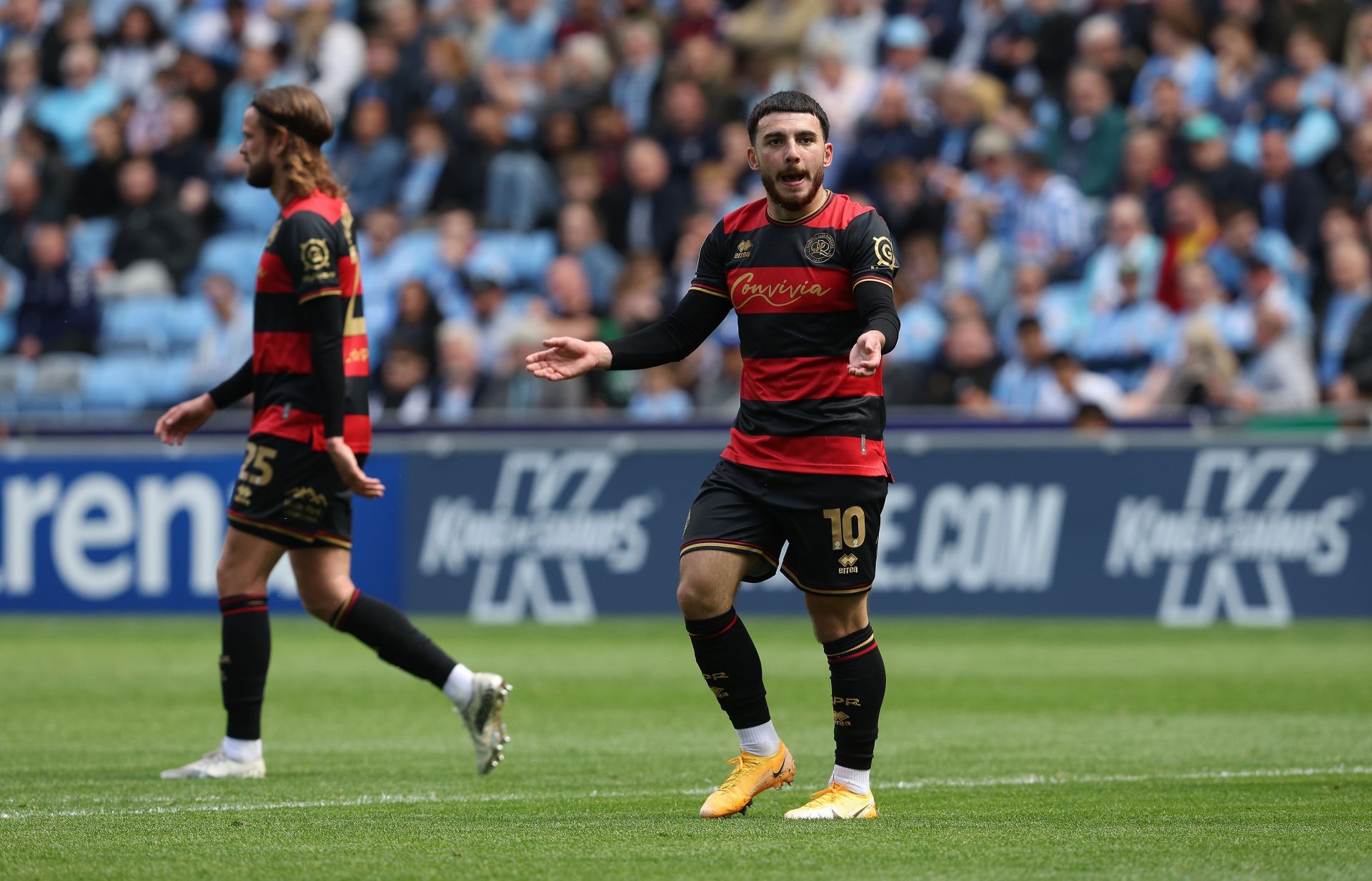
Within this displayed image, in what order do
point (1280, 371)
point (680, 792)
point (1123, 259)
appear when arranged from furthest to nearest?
point (1123, 259) → point (1280, 371) → point (680, 792)

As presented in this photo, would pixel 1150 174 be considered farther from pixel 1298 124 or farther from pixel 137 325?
pixel 137 325

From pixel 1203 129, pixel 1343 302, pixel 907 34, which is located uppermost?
pixel 907 34

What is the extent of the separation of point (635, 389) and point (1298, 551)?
5.88 m

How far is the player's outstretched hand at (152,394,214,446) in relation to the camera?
307 inches

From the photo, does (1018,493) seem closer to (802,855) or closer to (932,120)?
(932,120)

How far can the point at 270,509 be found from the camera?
741cm

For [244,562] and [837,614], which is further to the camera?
[244,562]

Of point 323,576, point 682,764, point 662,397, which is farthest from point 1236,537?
point 323,576

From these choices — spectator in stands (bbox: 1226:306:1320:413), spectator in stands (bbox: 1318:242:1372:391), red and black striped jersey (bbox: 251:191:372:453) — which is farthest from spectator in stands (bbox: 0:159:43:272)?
red and black striped jersey (bbox: 251:191:372:453)

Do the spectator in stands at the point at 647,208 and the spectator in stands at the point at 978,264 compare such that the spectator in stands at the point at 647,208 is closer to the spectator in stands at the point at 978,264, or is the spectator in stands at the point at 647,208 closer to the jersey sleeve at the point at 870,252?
the spectator in stands at the point at 978,264

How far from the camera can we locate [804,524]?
618 cm

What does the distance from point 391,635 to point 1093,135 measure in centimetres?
1227

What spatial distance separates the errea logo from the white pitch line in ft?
23.5

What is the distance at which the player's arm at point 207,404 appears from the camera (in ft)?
25.3
